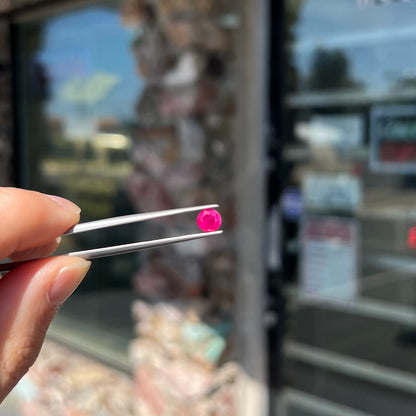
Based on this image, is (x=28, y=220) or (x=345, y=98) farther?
(x=345, y=98)

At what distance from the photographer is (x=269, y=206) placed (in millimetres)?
2662

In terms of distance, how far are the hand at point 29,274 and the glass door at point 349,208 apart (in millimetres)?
1875

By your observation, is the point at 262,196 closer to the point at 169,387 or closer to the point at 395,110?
the point at 395,110

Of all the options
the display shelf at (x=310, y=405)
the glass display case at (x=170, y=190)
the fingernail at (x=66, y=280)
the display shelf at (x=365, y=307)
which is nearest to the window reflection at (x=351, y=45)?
the glass display case at (x=170, y=190)

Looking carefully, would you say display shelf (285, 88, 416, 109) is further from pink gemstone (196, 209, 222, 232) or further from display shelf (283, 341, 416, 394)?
pink gemstone (196, 209, 222, 232)

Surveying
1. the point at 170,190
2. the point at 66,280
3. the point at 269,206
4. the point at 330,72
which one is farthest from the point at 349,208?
the point at 66,280

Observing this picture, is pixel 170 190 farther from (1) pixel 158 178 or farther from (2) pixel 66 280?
(2) pixel 66 280

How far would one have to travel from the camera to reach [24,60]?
157 inches

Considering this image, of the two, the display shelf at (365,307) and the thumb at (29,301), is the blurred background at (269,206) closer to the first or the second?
the display shelf at (365,307)

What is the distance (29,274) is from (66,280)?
0.14ft

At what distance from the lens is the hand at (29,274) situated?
25.1 inches

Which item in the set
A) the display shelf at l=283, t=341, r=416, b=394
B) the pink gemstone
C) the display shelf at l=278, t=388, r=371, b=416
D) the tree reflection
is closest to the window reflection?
the tree reflection

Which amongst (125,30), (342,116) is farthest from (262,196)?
(125,30)

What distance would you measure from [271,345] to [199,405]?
423 mm
